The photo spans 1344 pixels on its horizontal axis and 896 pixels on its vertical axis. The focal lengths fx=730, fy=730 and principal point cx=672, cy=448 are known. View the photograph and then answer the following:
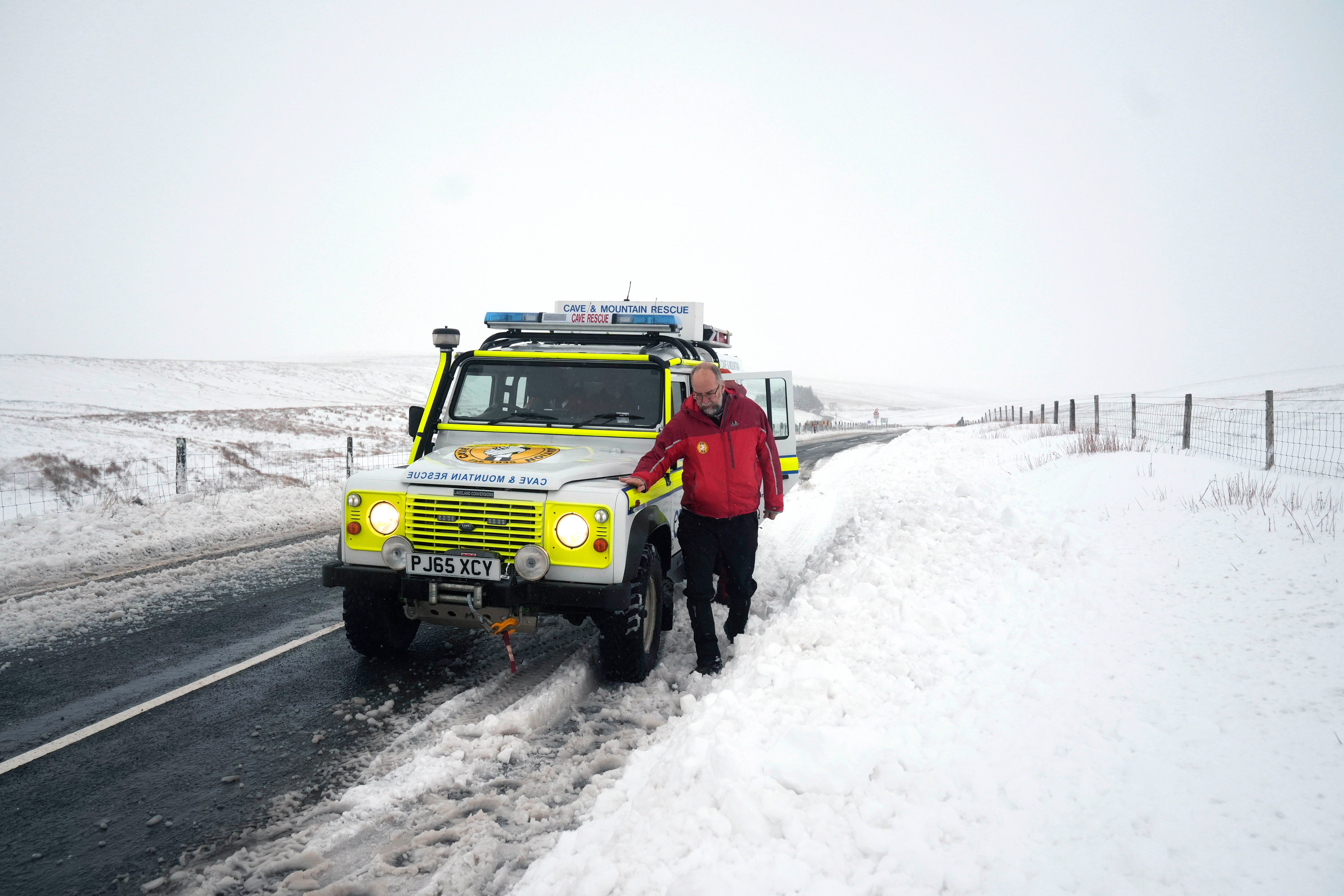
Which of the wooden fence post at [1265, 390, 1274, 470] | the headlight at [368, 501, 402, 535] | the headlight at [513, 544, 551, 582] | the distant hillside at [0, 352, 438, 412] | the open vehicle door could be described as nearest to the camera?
the headlight at [513, 544, 551, 582]

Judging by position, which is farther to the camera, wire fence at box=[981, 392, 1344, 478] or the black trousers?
wire fence at box=[981, 392, 1344, 478]

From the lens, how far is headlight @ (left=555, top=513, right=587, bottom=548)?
13.6 ft

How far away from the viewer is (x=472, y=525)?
4.24 m

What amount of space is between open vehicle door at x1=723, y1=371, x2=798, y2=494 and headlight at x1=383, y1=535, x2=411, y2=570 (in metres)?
3.86

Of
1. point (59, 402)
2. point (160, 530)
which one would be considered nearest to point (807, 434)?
point (59, 402)

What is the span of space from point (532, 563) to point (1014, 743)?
255 cm

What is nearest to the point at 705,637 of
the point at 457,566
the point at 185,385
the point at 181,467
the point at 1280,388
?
the point at 457,566

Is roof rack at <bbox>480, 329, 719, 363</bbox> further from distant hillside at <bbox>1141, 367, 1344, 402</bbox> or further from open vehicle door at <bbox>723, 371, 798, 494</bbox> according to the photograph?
distant hillside at <bbox>1141, 367, 1344, 402</bbox>

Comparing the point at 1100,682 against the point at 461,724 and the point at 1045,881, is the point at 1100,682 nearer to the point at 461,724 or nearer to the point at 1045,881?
the point at 1045,881

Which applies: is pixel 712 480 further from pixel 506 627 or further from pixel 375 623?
pixel 375 623

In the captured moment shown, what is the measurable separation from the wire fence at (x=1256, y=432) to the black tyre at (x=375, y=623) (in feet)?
33.1

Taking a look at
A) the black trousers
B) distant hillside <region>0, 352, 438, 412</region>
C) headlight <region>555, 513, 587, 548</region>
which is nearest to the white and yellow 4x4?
headlight <region>555, 513, 587, 548</region>

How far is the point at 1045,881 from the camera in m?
2.32

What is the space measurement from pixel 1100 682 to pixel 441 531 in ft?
11.7
